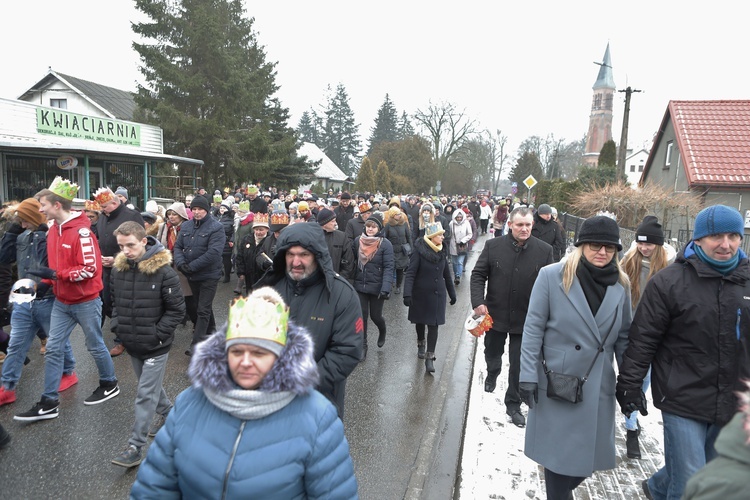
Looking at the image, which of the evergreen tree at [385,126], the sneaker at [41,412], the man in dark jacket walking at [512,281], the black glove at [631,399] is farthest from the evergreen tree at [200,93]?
the evergreen tree at [385,126]

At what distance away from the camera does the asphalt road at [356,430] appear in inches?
155

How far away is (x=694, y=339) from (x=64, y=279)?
16.1 feet

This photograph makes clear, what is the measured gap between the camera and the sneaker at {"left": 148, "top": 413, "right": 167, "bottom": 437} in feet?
15.2

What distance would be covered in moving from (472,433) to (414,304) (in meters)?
2.02

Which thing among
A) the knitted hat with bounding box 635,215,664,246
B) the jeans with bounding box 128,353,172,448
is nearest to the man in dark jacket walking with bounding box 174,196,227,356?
the jeans with bounding box 128,353,172,448

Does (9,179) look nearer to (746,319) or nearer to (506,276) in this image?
(506,276)

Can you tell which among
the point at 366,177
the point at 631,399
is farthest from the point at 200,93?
the point at 631,399

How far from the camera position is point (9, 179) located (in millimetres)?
16625

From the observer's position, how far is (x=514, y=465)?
4.29 metres

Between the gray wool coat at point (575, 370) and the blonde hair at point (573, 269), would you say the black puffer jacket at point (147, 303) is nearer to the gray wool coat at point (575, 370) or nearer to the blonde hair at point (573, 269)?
the gray wool coat at point (575, 370)

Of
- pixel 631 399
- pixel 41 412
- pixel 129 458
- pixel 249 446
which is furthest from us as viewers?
pixel 41 412

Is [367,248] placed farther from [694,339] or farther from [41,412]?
[694,339]

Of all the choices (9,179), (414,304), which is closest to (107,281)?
(414,304)

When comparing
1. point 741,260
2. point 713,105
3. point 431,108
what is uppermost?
point 431,108
